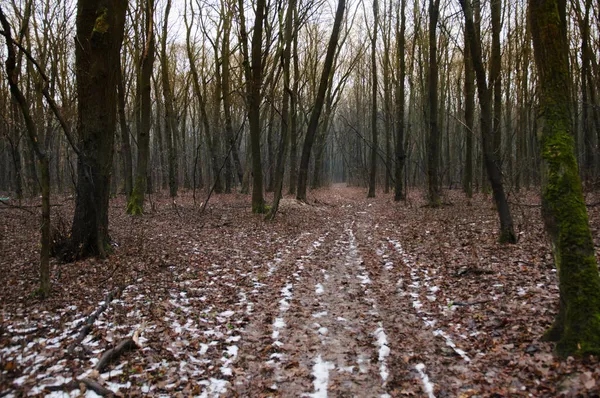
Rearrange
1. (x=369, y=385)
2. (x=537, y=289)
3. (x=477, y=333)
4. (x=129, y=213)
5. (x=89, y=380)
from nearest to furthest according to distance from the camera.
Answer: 1. (x=89, y=380)
2. (x=369, y=385)
3. (x=477, y=333)
4. (x=537, y=289)
5. (x=129, y=213)

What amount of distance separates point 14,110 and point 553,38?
25038 millimetres

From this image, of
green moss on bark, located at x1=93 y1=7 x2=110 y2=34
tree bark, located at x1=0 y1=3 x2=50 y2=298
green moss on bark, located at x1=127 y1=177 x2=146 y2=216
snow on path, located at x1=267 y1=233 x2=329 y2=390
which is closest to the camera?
snow on path, located at x1=267 y1=233 x2=329 y2=390

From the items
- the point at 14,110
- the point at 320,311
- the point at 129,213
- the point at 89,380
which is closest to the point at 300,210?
the point at 129,213

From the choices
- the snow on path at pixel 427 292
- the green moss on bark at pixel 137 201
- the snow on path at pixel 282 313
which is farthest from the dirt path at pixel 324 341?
the green moss on bark at pixel 137 201

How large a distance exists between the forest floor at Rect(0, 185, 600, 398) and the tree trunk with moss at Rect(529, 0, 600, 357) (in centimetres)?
31

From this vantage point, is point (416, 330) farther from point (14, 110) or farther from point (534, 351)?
Result: point (14, 110)

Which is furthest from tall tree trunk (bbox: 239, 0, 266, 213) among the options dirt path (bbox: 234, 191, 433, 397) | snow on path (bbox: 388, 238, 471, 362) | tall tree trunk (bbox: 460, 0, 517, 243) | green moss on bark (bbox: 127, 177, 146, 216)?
dirt path (bbox: 234, 191, 433, 397)

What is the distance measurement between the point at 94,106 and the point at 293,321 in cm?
571

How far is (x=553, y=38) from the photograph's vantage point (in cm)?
407

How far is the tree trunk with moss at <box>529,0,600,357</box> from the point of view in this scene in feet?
12.3

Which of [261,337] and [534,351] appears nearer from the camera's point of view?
[534,351]

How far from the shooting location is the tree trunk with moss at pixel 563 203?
376cm

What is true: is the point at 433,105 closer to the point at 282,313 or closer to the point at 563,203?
the point at 282,313

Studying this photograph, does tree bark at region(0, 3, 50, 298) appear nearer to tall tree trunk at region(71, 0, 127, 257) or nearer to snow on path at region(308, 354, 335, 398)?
tall tree trunk at region(71, 0, 127, 257)
